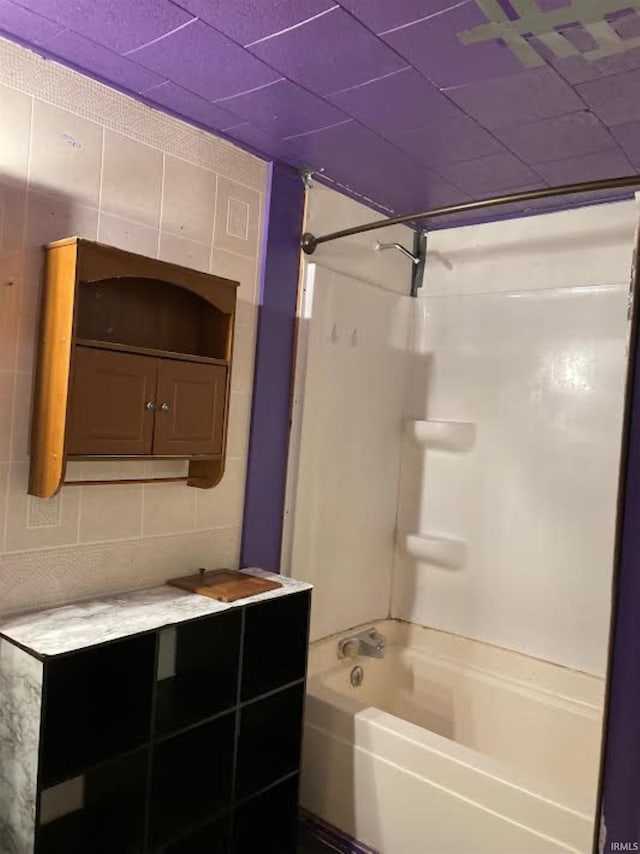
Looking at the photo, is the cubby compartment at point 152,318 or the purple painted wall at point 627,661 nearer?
the purple painted wall at point 627,661

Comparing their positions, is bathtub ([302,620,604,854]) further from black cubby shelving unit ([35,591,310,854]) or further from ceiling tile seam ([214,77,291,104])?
ceiling tile seam ([214,77,291,104])

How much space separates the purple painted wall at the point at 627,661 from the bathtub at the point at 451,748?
493 millimetres

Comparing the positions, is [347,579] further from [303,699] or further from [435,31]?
[435,31]

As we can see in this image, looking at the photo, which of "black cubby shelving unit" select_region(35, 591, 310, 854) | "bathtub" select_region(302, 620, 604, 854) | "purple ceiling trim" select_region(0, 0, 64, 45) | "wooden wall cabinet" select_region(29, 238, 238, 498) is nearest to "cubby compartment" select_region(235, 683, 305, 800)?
"black cubby shelving unit" select_region(35, 591, 310, 854)

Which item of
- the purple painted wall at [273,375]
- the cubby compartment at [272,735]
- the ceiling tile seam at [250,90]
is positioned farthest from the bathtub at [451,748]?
the ceiling tile seam at [250,90]

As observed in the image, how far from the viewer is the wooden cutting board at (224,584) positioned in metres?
1.72

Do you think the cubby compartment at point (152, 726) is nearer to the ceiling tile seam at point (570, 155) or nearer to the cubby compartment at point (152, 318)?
the cubby compartment at point (152, 318)

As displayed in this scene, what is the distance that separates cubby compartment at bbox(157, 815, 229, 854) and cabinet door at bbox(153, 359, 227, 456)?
3.08 ft

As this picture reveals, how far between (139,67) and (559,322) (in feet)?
5.09

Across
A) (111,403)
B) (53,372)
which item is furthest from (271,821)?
(53,372)

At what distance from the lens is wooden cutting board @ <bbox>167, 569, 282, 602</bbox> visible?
1719mm

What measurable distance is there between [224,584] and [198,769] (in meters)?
0.46

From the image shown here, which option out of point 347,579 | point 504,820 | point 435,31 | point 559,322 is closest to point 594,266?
point 559,322

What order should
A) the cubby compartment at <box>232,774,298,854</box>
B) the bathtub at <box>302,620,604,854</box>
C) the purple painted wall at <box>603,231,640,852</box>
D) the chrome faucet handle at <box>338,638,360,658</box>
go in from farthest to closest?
the chrome faucet handle at <box>338,638,360,658</box>
the cubby compartment at <box>232,774,298,854</box>
the bathtub at <box>302,620,604,854</box>
the purple painted wall at <box>603,231,640,852</box>
